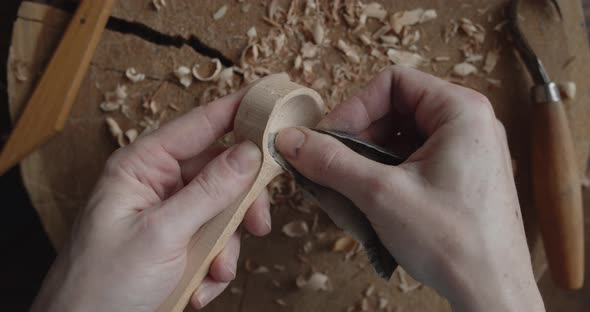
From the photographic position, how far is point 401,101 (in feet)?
2.86

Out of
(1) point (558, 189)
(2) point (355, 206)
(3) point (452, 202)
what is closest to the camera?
(3) point (452, 202)

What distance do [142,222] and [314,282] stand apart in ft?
1.53

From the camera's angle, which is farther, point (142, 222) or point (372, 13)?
point (372, 13)

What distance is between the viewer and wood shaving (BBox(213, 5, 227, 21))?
1.06 meters

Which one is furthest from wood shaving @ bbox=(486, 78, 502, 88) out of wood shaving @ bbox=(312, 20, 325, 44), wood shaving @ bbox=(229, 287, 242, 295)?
wood shaving @ bbox=(229, 287, 242, 295)

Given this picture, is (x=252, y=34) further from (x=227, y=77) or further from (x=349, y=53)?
(x=349, y=53)

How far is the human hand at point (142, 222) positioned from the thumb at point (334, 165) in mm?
60

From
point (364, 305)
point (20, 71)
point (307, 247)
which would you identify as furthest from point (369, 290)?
point (20, 71)

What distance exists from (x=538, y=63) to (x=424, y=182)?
496 mm

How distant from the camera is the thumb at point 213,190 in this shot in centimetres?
71

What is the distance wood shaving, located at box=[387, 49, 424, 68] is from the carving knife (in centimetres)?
32

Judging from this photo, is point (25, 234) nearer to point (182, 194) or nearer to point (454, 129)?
point (182, 194)

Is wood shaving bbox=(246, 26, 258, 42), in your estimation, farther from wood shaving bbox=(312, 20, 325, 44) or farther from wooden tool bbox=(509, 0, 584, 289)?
wooden tool bbox=(509, 0, 584, 289)

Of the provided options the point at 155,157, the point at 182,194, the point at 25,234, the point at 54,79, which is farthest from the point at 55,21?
the point at 25,234
